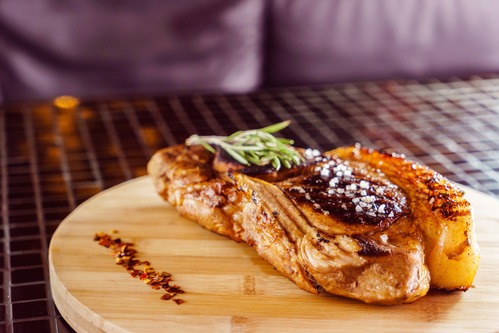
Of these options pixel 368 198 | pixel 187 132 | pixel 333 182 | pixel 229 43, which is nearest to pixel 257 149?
pixel 333 182

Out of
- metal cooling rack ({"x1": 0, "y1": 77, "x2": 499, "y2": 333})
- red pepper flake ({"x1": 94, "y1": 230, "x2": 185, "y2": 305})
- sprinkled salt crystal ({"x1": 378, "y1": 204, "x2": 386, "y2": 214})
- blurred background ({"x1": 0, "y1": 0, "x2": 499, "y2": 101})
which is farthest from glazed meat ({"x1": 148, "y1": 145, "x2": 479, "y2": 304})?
blurred background ({"x1": 0, "y1": 0, "x2": 499, "y2": 101})

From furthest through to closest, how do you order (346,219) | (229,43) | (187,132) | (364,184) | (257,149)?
(229,43), (187,132), (257,149), (364,184), (346,219)

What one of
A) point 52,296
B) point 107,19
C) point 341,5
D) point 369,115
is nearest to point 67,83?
point 107,19

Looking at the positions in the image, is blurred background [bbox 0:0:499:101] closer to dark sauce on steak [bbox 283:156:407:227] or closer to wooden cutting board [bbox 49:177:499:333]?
wooden cutting board [bbox 49:177:499:333]

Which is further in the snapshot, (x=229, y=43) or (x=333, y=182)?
(x=229, y=43)

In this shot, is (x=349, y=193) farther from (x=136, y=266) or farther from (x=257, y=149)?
(x=136, y=266)

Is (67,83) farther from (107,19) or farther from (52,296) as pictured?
(52,296)

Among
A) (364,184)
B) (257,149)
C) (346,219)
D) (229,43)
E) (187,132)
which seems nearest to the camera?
(346,219)
